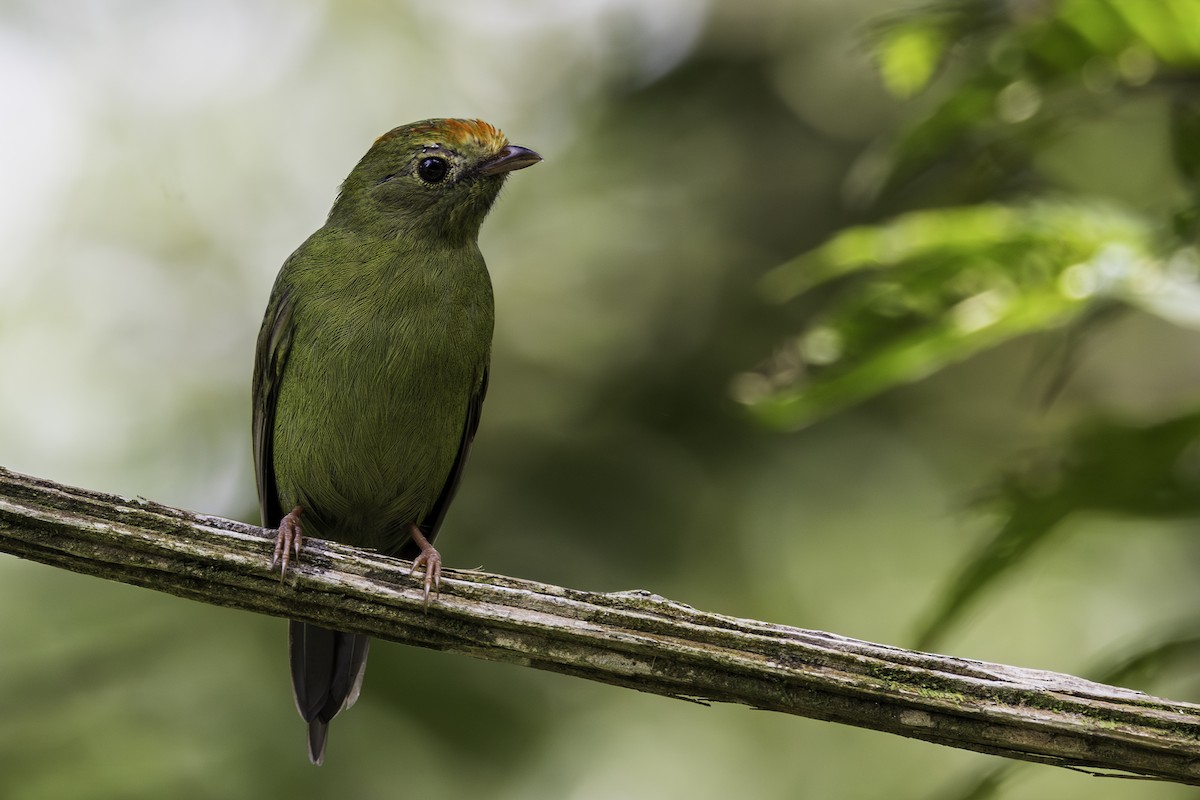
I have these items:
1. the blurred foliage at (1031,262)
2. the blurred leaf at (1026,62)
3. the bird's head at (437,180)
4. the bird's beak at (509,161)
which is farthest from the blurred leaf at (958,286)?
the bird's head at (437,180)

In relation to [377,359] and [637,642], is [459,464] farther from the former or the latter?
[637,642]

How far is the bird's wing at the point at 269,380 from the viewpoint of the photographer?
4383mm

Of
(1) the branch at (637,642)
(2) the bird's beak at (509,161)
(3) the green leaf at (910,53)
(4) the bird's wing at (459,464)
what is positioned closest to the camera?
(1) the branch at (637,642)

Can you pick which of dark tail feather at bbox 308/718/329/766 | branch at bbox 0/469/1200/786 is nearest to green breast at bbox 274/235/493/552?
dark tail feather at bbox 308/718/329/766

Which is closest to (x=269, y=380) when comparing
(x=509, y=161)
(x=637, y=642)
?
(x=509, y=161)

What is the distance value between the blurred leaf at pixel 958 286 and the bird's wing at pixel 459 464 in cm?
157

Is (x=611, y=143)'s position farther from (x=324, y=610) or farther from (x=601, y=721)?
(x=324, y=610)

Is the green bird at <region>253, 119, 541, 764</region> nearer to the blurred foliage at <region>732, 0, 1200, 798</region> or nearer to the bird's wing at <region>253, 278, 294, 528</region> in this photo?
the bird's wing at <region>253, 278, 294, 528</region>

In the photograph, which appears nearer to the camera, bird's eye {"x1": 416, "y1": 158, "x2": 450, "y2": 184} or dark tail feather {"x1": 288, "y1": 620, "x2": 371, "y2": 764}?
dark tail feather {"x1": 288, "y1": 620, "x2": 371, "y2": 764}

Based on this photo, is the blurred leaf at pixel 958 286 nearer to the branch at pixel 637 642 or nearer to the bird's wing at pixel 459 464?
the branch at pixel 637 642

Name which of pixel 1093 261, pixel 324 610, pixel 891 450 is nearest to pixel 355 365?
pixel 324 610

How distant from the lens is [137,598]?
5.87 metres

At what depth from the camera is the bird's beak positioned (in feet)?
14.8

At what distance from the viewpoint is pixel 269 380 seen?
448cm
